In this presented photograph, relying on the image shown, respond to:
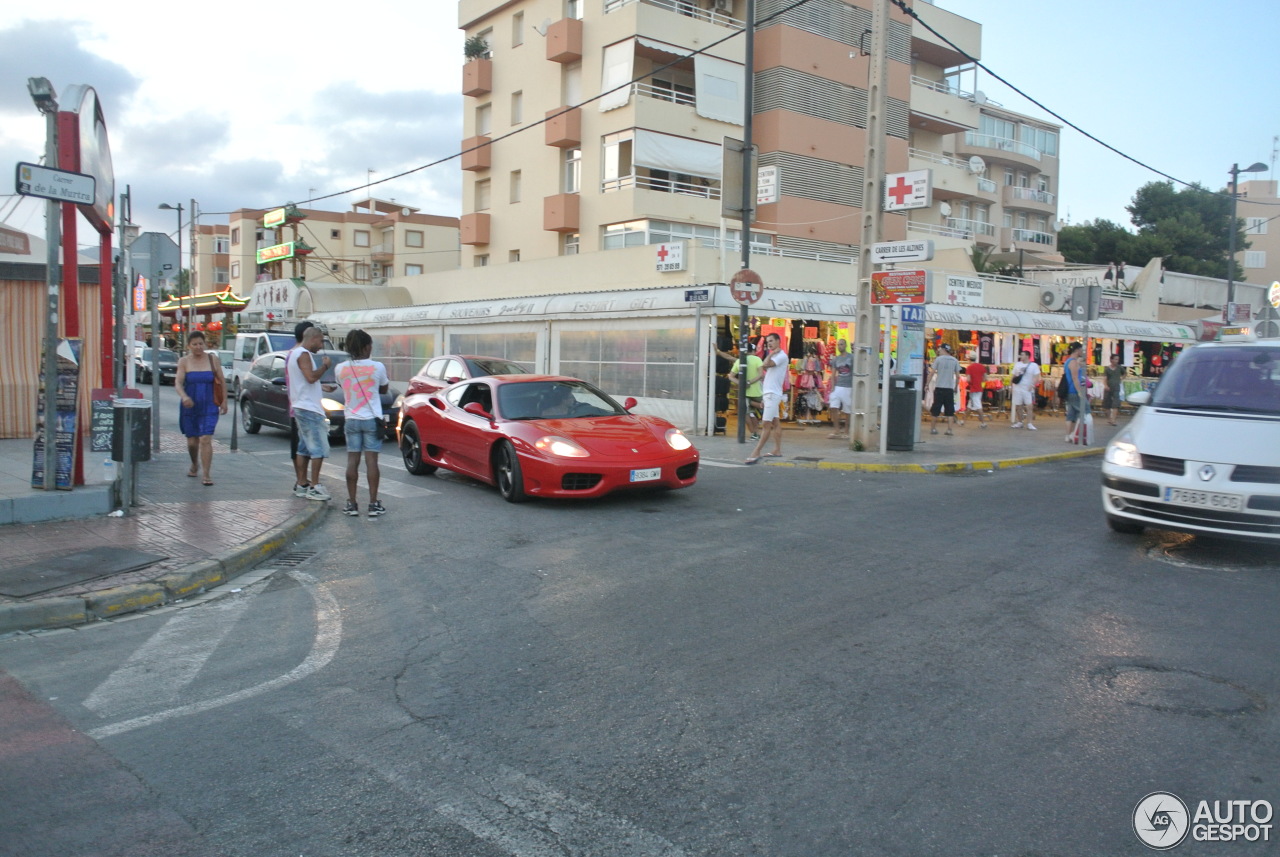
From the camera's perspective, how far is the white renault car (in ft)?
21.9

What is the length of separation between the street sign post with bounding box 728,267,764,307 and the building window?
47.6ft

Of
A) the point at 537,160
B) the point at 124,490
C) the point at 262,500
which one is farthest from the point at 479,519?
the point at 537,160

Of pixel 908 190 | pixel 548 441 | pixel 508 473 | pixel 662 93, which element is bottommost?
pixel 508 473

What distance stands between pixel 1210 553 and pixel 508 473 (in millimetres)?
6483

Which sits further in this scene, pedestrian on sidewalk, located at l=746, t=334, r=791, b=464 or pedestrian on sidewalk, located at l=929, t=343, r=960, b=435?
pedestrian on sidewalk, located at l=929, t=343, r=960, b=435

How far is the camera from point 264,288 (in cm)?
3544

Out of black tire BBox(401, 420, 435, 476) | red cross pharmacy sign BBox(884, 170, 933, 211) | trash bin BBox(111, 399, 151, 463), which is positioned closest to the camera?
trash bin BBox(111, 399, 151, 463)

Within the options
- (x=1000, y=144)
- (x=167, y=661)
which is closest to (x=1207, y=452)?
(x=167, y=661)

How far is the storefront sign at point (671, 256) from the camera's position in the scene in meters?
20.0

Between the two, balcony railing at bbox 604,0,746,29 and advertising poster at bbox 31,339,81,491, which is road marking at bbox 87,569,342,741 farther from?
balcony railing at bbox 604,0,746,29

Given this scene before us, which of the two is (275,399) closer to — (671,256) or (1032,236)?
(671,256)

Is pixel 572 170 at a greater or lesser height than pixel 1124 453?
greater

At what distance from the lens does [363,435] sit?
885cm

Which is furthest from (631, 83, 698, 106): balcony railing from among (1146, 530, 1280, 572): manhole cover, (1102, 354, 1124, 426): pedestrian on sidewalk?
(1146, 530, 1280, 572): manhole cover
